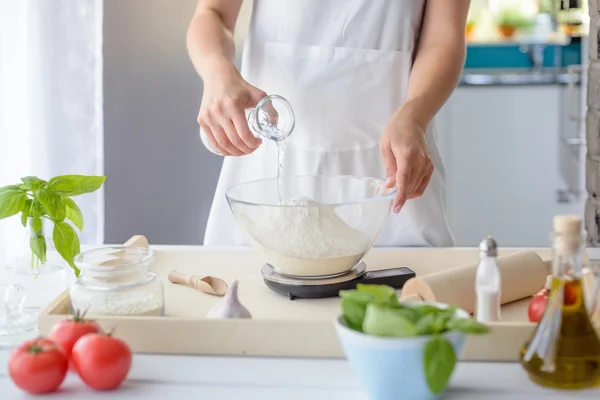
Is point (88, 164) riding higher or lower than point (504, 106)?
lower

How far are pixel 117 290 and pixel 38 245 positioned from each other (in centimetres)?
13

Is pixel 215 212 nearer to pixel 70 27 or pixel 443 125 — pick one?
pixel 70 27

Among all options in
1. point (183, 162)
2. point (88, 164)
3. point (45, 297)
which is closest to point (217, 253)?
point (45, 297)

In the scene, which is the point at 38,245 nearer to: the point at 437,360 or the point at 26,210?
the point at 26,210

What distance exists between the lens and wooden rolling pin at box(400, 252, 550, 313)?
3.81 ft

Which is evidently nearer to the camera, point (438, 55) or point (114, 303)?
point (114, 303)

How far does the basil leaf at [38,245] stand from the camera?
1175 mm

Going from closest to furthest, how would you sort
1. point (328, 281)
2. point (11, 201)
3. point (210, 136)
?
1. point (11, 201)
2. point (328, 281)
3. point (210, 136)

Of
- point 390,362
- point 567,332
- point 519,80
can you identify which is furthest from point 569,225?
point 519,80

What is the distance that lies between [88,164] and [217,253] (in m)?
1.13

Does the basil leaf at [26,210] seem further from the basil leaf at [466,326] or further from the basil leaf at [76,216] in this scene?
the basil leaf at [466,326]

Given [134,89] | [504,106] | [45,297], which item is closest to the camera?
[45,297]

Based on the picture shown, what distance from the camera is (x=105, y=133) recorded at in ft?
9.43

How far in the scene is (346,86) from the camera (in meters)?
1.75
